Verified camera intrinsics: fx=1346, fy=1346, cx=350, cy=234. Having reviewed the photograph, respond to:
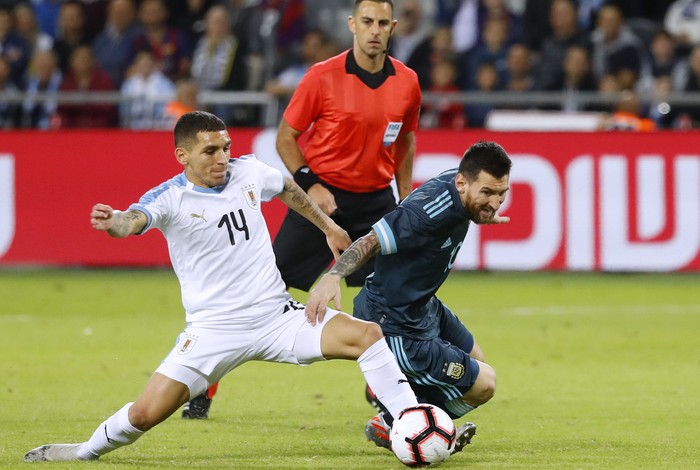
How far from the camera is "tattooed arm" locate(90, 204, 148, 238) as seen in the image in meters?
5.92

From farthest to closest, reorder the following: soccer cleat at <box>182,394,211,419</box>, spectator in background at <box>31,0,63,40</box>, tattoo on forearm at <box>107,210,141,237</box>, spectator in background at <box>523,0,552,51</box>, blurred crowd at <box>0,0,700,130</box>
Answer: spectator in background at <box>31,0,63,40</box> → spectator in background at <box>523,0,552,51</box> → blurred crowd at <box>0,0,700,130</box> → soccer cleat at <box>182,394,211,419</box> → tattoo on forearm at <box>107,210,141,237</box>

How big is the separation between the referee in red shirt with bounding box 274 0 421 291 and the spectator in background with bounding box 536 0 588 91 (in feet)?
28.2

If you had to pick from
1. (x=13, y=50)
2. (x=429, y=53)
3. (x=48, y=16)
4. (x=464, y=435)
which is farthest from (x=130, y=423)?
(x=48, y=16)

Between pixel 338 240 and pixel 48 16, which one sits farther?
pixel 48 16

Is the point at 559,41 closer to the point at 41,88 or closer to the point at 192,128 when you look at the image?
the point at 41,88

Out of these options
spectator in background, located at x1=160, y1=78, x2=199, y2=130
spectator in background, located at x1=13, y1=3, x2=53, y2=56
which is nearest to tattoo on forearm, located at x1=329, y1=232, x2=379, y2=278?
spectator in background, located at x1=160, y1=78, x2=199, y2=130

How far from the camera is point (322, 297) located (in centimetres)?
629

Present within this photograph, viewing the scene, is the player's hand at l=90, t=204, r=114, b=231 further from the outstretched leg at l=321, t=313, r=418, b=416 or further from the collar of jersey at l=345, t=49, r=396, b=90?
the collar of jersey at l=345, t=49, r=396, b=90

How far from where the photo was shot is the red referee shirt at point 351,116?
8305 mm

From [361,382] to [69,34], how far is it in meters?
10.6

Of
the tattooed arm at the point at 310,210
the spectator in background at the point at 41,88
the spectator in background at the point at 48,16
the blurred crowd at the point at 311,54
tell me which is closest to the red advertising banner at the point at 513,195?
the blurred crowd at the point at 311,54

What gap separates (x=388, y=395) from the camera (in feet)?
21.0

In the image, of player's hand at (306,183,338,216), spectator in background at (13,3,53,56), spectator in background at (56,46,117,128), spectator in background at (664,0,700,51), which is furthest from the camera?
spectator in background at (13,3,53,56)

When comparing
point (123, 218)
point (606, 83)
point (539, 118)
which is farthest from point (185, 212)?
point (606, 83)
